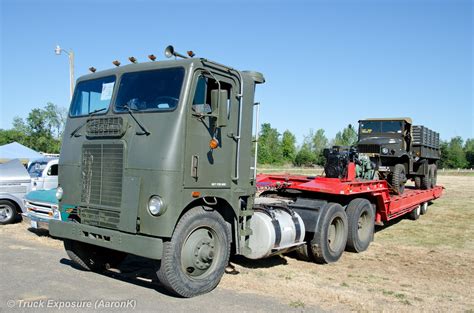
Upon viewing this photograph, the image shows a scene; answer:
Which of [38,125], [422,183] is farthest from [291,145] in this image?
[422,183]

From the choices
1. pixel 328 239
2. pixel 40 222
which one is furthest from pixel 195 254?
pixel 40 222

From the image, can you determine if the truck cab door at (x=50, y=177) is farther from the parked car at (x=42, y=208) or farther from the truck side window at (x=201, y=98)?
the truck side window at (x=201, y=98)

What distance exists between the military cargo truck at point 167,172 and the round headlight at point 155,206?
0.01m

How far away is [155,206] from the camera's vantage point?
5.25m

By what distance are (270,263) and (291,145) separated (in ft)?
258

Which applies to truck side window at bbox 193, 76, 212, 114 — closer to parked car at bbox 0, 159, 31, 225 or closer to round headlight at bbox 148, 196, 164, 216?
round headlight at bbox 148, 196, 164, 216

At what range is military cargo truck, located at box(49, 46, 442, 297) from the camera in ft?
17.5

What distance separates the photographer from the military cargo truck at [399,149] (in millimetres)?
14074

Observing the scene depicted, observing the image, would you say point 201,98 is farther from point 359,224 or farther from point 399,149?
point 399,149

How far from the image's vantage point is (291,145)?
85.6 m

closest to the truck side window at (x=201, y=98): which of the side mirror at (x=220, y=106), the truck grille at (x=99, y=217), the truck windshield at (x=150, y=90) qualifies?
the side mirror at (x=220, y=106)

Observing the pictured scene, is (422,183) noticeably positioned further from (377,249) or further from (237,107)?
(237,107)

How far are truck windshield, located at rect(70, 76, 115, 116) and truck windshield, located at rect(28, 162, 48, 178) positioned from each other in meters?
6.72

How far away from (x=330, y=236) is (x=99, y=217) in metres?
4.56
